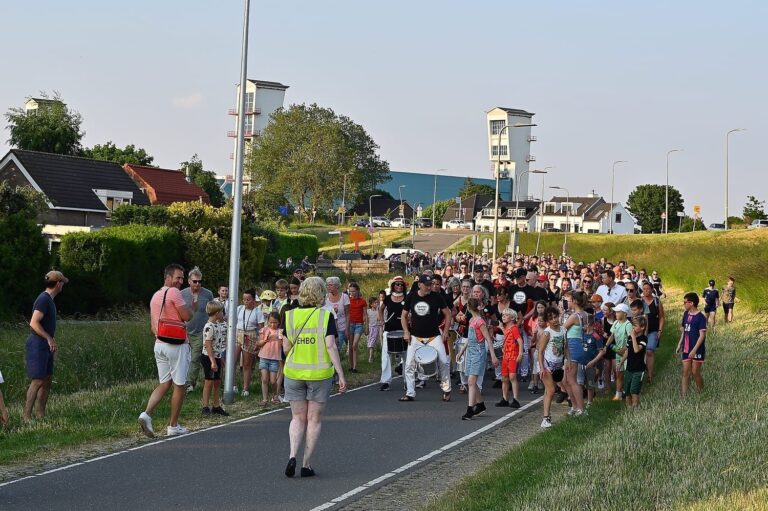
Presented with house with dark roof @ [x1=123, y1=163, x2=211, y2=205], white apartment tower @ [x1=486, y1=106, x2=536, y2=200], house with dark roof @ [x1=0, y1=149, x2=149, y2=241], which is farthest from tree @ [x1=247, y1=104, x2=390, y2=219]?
house with dark roof @ [x1=0, y1=149, x2=149, y2=241]

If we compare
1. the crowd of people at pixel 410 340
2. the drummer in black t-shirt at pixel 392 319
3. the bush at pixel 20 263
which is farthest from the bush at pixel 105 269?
the drummer in black t-shirt at pixel 392 319

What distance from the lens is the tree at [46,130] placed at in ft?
302

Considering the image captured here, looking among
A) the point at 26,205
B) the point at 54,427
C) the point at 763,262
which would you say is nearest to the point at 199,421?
the point at 54,427

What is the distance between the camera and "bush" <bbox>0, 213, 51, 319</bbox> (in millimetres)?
31109

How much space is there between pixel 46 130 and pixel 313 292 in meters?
87.2

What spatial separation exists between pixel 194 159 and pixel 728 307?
93.0 metres

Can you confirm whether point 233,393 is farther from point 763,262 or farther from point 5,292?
point 763,262

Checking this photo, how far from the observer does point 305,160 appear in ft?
419

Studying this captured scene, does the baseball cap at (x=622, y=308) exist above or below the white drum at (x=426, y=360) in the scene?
above

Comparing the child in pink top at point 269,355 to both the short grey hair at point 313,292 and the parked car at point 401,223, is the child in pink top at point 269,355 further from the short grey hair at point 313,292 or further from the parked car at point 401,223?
the parked car at point 401,223

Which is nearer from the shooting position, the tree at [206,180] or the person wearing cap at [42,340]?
the person wearing cap at [42,340]

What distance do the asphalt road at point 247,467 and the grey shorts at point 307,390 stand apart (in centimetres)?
77

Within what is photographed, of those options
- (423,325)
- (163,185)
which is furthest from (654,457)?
(163,185)

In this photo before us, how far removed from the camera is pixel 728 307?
Answer: 33.5 m
